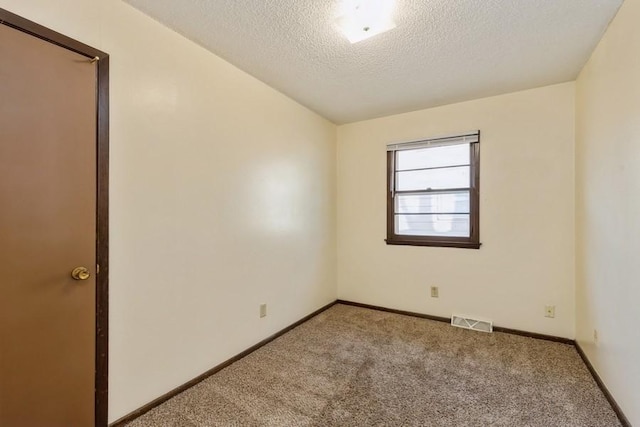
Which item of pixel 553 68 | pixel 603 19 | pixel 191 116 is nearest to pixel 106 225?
pixel 191 116

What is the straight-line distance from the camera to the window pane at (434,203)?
3260 mm

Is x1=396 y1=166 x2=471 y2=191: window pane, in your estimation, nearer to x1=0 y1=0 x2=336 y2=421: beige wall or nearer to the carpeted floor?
x1=0 y1=0 x2=336 y2=421: beige wall

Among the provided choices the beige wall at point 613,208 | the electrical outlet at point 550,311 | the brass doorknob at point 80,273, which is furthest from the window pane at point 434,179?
the brass doorknob at point 80,273

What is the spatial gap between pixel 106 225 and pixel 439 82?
2.83 m

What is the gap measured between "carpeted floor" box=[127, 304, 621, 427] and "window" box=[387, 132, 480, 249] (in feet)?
3.48

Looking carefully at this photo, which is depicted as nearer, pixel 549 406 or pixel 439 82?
pixel 549 406

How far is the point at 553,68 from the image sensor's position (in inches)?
97.0

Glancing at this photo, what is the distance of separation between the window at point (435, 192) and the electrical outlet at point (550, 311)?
31.8 inches

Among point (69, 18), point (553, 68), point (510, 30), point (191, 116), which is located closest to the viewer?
point (69, 18)

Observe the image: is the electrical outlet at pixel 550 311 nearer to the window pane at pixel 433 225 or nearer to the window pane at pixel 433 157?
the window pane at pixel 433 225

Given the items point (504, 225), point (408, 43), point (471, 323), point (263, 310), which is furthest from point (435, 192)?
point (263, 310)

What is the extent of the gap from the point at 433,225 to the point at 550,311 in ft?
4.37

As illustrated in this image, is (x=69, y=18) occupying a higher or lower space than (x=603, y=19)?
lower

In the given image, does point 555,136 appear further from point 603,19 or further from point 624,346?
point 624,346
